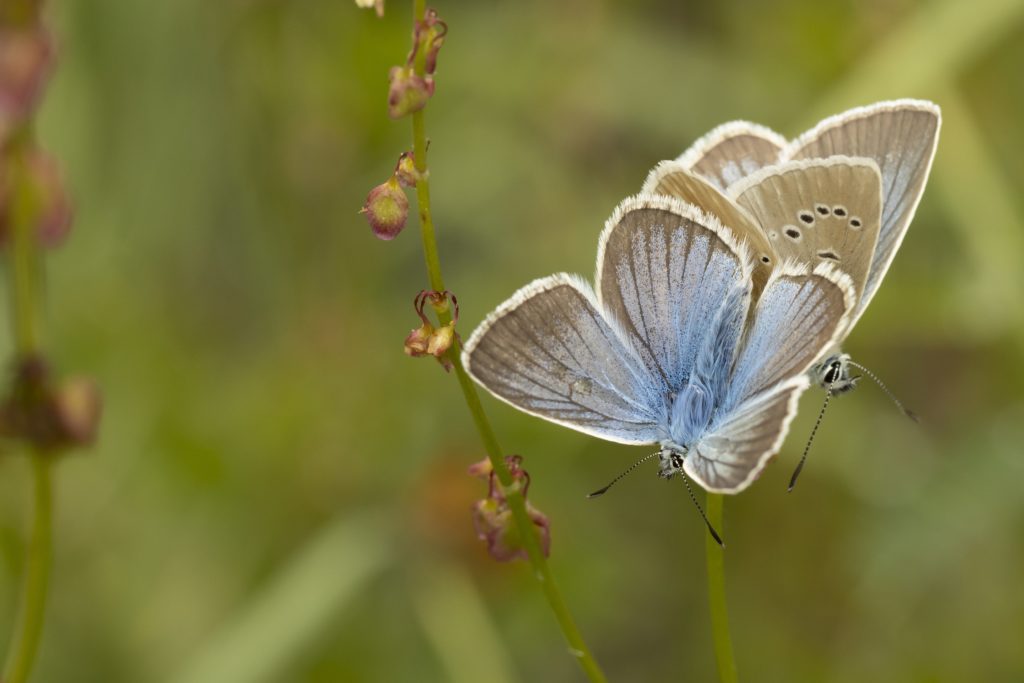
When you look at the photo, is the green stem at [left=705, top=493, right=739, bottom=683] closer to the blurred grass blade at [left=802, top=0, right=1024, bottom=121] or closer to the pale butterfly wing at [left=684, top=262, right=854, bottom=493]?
the pale butterfly wing at [left=684, top=262, right=854, bottom=493]

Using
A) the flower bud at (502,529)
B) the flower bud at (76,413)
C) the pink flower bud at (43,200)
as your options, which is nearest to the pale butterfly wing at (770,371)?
the flower bud at (502,529)

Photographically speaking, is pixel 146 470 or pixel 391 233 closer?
pixel 391 233

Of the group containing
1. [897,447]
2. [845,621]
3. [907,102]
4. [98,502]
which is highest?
[907,102]

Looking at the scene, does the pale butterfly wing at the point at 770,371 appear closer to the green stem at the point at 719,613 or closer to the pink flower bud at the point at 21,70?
the green stem at the point at 719,613

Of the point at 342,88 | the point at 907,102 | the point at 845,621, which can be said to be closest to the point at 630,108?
the point at 342,88

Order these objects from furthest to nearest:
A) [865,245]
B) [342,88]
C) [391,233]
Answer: [342,88], [865,245], [391,233]

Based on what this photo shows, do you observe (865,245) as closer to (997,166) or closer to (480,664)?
(480,664)
